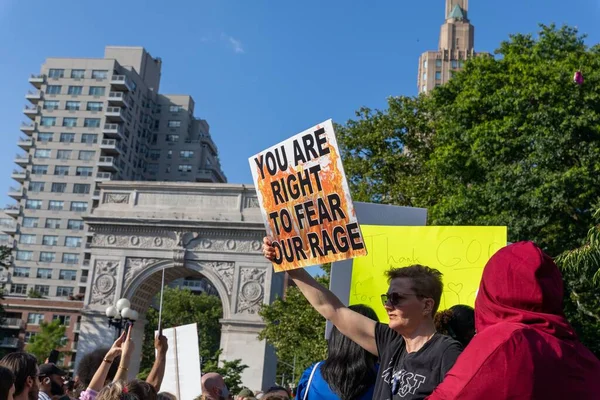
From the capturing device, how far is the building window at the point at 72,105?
76875 mm

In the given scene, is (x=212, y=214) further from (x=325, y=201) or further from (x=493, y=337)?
(x=493, y=337)

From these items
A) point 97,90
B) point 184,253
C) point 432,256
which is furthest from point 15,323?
point 432,256

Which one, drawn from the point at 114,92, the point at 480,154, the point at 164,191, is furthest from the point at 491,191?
Answer: the point at 114,92

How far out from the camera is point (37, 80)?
77438mm

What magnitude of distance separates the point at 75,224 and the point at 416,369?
75.5 meters

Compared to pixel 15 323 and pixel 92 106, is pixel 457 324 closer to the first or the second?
pixel 15 323

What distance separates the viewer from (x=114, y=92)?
76.3m

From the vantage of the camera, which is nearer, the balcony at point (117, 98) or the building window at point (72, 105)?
the balcony at point (117, 98)

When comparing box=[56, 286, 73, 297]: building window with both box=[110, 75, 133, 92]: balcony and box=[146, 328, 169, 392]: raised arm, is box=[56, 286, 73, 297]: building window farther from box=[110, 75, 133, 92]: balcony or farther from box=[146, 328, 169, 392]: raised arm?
box=[146, 328, 169, 392]: raised arm

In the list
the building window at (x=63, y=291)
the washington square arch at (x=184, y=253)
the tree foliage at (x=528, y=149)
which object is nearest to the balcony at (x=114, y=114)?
the building window at (x=63, y=291)

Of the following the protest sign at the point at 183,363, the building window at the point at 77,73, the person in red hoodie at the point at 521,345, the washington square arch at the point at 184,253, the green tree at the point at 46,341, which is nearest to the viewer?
the person in red hoodie at the point at 521,345

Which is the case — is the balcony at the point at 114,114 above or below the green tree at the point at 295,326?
above

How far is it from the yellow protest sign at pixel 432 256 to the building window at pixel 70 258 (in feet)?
234

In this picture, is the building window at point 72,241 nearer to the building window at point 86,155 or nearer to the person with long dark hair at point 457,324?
the building window at point 86,155
